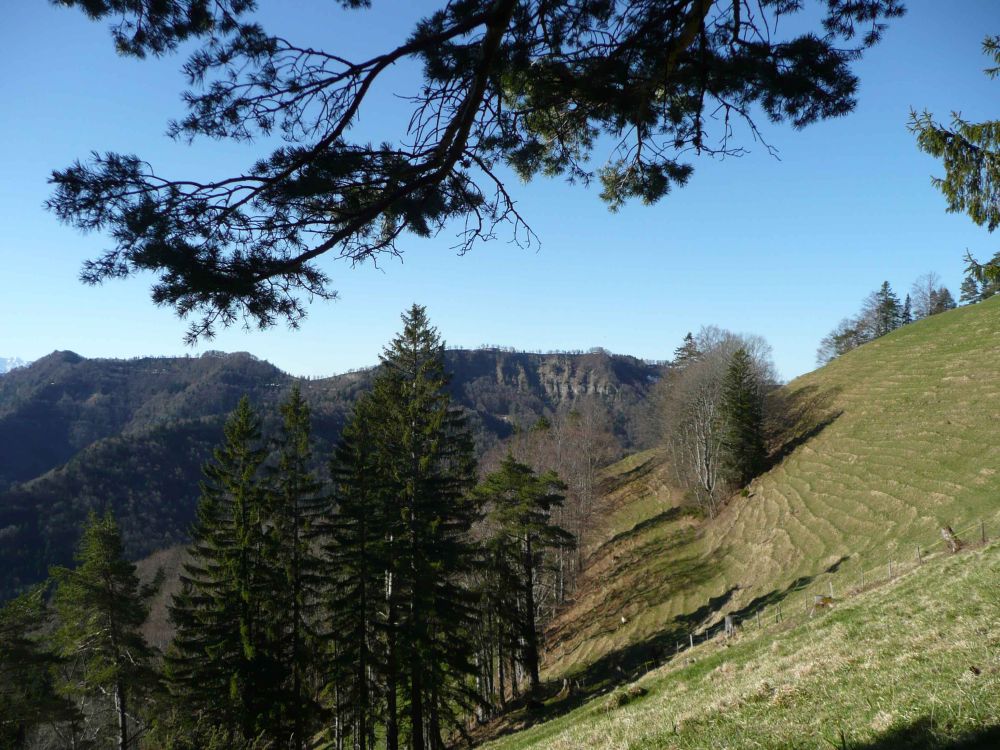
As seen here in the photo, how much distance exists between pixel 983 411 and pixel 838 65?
31180 mm

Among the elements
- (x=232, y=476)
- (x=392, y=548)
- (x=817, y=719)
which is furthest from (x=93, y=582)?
(x=817, y=719)

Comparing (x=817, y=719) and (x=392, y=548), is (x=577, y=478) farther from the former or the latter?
(x=817, y=719)

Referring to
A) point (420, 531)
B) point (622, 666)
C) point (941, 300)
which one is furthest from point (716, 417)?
point (941, 300)

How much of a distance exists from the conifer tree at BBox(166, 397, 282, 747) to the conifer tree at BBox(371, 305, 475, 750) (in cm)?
419

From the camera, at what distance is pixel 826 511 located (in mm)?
28328

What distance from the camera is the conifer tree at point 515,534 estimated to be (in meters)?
23.8

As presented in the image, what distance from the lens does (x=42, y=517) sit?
122938mm

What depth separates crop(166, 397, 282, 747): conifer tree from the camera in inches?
674

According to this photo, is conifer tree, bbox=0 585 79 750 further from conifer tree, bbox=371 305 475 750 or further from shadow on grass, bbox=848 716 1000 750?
shadow on grass, bbox=848 716 1000 750

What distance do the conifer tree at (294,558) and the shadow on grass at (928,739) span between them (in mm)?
17102

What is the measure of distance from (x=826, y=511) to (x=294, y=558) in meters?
26.3

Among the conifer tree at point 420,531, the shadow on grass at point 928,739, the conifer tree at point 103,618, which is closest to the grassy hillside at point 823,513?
the conifer tree at point 420,531

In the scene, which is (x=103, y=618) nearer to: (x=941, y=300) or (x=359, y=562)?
(x=359, y=562)

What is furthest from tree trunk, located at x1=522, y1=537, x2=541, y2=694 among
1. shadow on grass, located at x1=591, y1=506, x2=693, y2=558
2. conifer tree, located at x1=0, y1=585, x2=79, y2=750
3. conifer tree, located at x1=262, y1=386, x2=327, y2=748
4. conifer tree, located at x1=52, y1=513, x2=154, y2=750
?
shadow on grass, located at x1=591, y1=506, x2=693, y2=558
